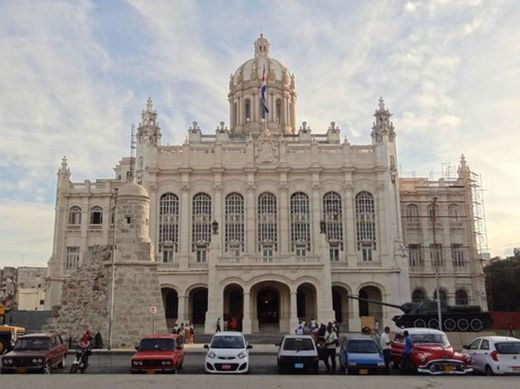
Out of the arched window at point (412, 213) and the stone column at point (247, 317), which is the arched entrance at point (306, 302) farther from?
the arched window at point (412, 213)

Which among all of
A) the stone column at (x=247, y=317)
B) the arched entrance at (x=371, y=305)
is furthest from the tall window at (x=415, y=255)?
the stone column at (x=247, y=317)

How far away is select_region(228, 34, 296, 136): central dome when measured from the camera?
65.7 meters

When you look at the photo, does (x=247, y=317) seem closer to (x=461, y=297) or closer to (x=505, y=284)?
(x=461, y=297)

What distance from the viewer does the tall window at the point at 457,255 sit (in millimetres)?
59459

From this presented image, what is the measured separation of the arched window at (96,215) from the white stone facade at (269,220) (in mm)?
632

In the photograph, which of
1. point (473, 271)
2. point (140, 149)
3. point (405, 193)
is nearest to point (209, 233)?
point (140, 149)

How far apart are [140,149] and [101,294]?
27.4 metres

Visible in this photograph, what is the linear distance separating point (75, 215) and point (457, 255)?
1640 inches

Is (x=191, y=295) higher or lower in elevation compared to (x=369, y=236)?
lower

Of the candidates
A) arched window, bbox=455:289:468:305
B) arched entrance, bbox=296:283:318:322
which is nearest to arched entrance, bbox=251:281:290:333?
arched entrance, bbox=296:283:318:322

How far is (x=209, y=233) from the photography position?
54750 millimetres

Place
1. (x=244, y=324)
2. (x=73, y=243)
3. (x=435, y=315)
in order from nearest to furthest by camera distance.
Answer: (x=435, y=315), (x=244, y=324), (x=73, y=243)

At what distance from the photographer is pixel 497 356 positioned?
19.1 metres

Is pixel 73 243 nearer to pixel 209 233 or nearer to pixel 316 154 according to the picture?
pixel 209 233
